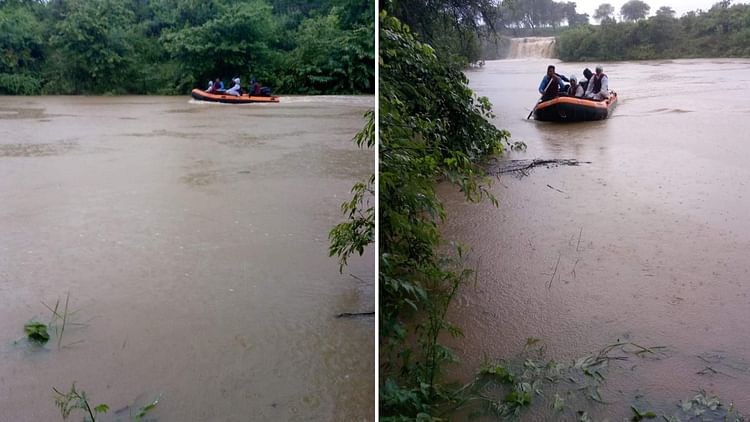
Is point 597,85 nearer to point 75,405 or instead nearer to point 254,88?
point 75,405

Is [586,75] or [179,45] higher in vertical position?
[179,45]

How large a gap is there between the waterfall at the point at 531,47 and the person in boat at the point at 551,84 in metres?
0.08

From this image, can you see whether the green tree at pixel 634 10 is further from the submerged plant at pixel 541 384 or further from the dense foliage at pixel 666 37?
the submerged plant at pixel 541 384

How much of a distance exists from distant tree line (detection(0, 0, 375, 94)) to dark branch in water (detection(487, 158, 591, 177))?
1.26 ft

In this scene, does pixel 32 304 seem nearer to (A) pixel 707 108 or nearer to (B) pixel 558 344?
(B) pixel 558 344

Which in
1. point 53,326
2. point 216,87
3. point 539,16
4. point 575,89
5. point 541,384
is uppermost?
point 539,16

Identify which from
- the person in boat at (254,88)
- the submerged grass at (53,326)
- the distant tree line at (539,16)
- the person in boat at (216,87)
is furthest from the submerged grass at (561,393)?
the person in boat at (216,87)

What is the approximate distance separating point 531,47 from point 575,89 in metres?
0.17

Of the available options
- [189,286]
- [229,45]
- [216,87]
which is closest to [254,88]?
[216,87]

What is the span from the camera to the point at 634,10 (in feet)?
3.67

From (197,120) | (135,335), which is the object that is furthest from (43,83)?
(135,335)

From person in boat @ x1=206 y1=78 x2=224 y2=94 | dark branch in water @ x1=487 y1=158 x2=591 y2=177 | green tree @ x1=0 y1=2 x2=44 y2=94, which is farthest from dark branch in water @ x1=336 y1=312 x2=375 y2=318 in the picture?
person in boat @ x1=206 y1=78 x2=224 y2=94

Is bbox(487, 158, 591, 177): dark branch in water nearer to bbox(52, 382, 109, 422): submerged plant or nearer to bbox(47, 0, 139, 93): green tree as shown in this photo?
bbox(52, 382, 109, 422): submerged plant

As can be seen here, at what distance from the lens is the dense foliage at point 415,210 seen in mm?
963
